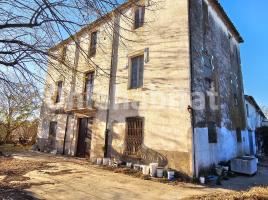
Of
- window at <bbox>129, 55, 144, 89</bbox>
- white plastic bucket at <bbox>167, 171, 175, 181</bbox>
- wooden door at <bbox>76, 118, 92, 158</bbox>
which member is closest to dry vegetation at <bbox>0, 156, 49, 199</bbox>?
wooden door at <bbox>76, 118, 92, 158</bbox>

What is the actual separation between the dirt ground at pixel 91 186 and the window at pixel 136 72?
172 inches

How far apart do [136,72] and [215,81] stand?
13.1 feet

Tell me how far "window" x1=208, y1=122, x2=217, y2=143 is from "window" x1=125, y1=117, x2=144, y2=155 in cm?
295

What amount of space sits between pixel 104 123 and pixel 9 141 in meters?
16.4

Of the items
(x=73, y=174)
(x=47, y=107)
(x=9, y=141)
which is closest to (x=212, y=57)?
A: (x=73, y=174)

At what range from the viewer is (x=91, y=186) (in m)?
6.82

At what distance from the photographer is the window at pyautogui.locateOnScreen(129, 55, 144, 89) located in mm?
11133

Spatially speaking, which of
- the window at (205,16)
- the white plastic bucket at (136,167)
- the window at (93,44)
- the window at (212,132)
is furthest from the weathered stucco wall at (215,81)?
the window at (93,44)

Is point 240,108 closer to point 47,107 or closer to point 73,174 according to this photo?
point 73,174

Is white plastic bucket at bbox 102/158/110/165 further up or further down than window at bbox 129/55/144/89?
further down

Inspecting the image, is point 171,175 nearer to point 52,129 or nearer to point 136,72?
point 136,72

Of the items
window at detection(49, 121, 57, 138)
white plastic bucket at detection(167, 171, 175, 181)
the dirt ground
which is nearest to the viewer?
Result: the dirt ground

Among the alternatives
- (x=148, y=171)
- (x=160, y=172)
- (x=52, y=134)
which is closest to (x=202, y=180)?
(x=160, y=172)

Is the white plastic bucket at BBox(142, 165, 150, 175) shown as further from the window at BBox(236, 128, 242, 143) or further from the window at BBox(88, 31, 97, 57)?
the window at BBox(88, 31, 97, 57)
